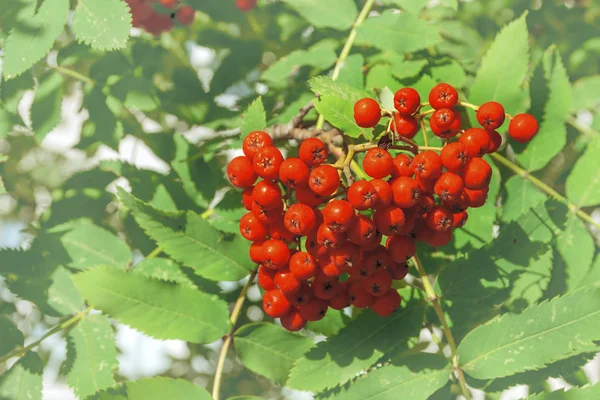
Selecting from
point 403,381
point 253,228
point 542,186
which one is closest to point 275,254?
point 253,228

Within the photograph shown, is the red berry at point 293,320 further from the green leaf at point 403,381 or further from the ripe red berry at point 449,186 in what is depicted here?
the ripe red berry at point 449,186

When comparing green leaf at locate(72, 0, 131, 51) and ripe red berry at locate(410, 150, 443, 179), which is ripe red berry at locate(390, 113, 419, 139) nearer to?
ripe red berry at locate(410, 150, 443, 179)

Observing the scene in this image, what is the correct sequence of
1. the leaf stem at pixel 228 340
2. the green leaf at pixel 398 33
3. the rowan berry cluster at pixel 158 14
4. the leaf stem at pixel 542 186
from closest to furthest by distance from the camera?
the leaf stem at pixel 228 340 < the leaf stem at pixel 542 186 < the green leaf at pixel 398 33 < the rowan berry cluster at pixel 158 14

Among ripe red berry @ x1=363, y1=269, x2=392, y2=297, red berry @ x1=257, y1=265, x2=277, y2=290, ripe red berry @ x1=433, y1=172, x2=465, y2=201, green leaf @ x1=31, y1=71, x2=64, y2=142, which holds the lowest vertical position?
red berry @ x1=257, y1=265, x2=277, y2=290

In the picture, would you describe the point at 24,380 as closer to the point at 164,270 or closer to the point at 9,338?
the point at 9,338

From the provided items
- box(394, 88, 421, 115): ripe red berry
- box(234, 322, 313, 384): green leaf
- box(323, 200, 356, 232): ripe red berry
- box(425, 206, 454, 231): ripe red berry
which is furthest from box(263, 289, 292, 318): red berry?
box(394, 88, 421, 115): ripe red berry

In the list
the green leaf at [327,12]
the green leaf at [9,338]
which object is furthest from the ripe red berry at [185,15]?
the green leaf at [9,338]
